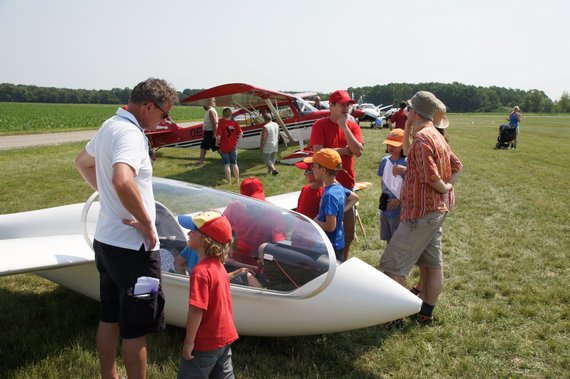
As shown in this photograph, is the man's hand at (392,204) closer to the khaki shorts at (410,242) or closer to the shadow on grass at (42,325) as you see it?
the khaki shorts at (410,242)

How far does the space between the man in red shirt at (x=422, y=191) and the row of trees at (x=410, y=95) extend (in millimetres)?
99444

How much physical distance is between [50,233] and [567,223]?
674 cm

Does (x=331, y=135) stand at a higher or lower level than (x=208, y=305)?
higher

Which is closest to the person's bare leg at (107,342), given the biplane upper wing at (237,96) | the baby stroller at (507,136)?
the biplane upper wing at (237,96)

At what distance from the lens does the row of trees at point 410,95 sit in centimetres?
10212

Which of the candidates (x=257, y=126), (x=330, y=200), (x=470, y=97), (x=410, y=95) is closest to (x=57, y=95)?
(x=410, y=95)

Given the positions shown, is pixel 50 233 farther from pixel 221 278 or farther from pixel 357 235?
pixel 357 235

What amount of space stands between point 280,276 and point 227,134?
617 cm

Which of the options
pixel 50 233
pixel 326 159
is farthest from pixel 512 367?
pixel 50 233

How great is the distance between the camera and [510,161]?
1323cm

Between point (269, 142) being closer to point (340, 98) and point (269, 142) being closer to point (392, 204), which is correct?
point (340, 98)

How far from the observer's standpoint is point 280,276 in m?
2.94

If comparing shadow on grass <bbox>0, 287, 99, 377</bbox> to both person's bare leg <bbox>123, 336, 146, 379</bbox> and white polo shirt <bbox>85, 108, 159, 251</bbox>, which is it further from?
white polo shirt <bbox>85, 108, 159, 251</bbox>

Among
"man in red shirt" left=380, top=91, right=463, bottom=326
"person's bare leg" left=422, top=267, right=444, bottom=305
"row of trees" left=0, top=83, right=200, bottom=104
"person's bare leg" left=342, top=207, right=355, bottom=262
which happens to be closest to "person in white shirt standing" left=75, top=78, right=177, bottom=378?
"man in red shirt" left=380, top=91, right=463, bottom=326
